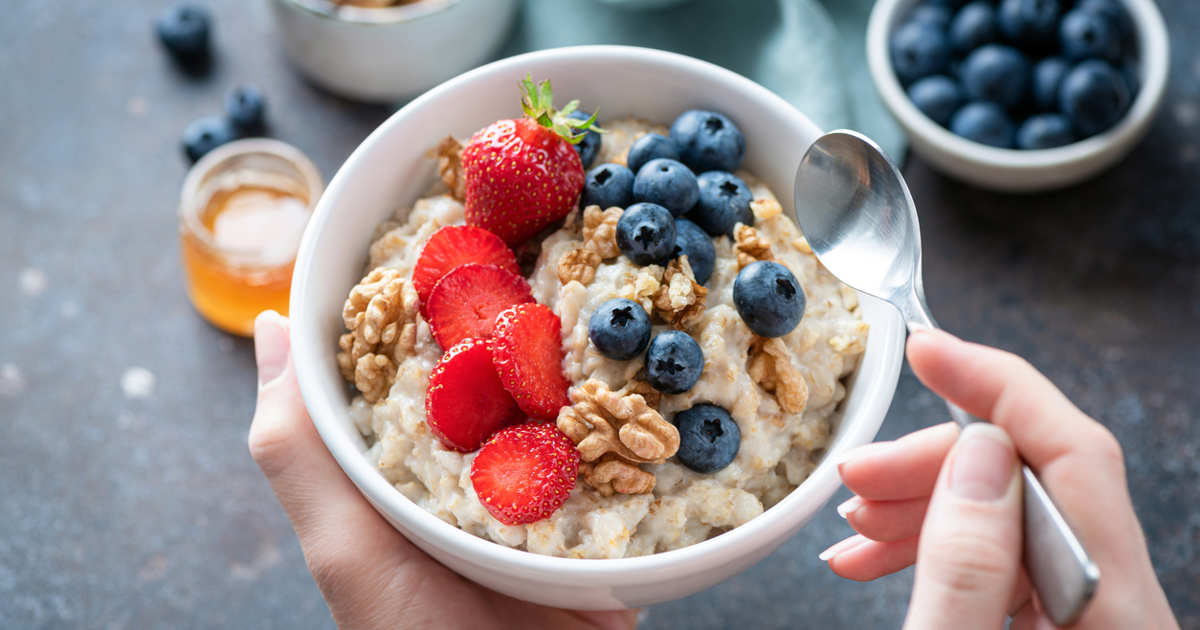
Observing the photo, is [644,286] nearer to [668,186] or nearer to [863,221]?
[668,186]

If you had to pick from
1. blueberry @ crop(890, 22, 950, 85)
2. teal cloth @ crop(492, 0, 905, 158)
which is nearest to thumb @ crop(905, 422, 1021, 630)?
teal cloth @ crop(492, 0, 905, 158)

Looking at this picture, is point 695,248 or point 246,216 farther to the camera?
point 246,216

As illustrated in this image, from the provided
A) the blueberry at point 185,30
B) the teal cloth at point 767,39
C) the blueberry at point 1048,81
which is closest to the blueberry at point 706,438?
the teal cloth at point 767,39

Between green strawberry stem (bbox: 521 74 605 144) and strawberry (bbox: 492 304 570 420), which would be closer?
strawberry (bbox: 492 304 570 420)

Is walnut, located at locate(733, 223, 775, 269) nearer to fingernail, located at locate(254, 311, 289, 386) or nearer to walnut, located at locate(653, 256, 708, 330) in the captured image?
walnut, located at locate(653, 256, 708, 330)

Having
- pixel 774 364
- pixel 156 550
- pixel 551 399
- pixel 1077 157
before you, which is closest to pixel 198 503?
pixel 156 550

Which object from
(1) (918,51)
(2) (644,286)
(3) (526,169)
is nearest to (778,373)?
(2) (644,286)
